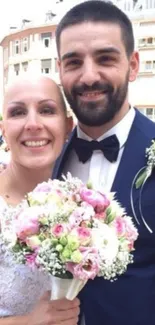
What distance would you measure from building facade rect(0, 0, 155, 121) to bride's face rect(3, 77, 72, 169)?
91.1 ft

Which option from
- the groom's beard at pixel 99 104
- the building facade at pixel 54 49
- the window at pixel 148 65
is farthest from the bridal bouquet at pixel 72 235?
the window at pixel 148 65

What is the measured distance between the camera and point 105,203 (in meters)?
2.13

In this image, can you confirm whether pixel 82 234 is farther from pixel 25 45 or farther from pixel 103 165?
pixel 25 45

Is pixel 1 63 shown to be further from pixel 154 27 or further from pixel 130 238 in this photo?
pixel 130 238

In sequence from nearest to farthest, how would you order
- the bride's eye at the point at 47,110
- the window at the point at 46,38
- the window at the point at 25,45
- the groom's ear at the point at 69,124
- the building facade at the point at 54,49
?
the bride's eye at the point at 47,110
the groom's ear at the point at 69,124
the building facade at the point at 54,49
the window at the point at 46,38
the window at the point at 25,45

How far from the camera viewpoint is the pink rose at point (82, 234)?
6.69 feet

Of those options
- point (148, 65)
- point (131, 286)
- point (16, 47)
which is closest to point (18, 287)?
point (131, 286)

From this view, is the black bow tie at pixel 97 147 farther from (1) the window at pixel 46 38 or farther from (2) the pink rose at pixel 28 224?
(1) the window at pixel 46 38

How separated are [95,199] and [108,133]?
2.44ft

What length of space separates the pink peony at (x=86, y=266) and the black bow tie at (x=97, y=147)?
2.55 feet

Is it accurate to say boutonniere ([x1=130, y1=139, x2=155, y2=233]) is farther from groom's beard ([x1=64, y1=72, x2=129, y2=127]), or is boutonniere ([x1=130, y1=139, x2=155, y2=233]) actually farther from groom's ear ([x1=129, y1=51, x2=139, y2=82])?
groom's ear ([x1=129, y1=51, x2=139, y2=82])

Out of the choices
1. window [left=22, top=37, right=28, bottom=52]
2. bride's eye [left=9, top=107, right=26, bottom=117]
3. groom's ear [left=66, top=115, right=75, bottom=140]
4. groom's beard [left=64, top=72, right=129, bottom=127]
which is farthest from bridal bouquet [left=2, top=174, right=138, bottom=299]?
window [left=22, top=37, right=28, bottom=52]

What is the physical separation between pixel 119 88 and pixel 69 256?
Result: 3.35ft

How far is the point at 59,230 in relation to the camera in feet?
6.76
